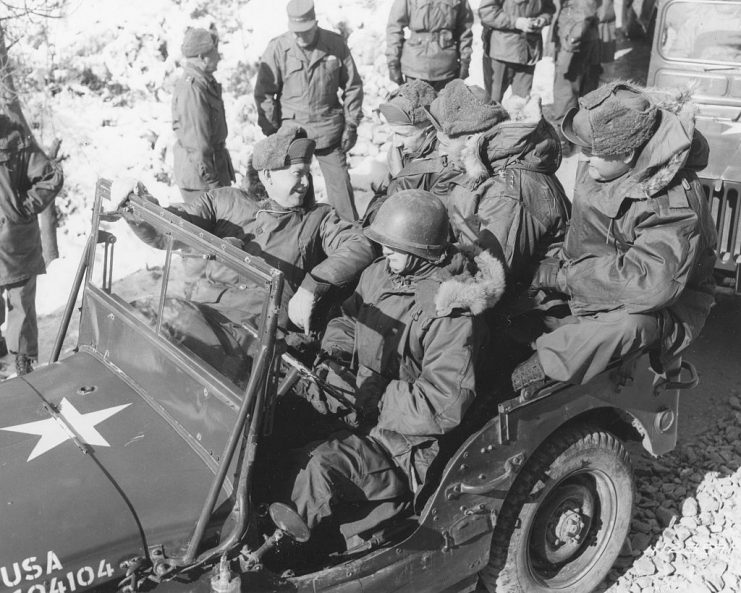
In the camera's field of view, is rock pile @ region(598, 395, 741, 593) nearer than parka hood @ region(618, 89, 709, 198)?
No

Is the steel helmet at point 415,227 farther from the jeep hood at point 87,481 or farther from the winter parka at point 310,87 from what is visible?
the winter parka at point 310,87

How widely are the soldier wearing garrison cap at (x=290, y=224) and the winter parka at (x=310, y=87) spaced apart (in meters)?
2.81

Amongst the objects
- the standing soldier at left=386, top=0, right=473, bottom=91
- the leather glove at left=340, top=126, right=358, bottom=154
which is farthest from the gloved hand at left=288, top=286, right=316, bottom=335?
the standing soldier at left=386, top=0, right=473, bottom=91

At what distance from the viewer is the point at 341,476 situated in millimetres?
3074

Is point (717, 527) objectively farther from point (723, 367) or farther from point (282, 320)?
point (282, 320)

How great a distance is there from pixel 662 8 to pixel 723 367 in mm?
3054

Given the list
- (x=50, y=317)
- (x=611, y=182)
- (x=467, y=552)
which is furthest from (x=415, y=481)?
(x=50, y=317)

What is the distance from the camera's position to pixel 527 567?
3693mm

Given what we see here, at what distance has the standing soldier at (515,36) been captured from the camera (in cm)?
861

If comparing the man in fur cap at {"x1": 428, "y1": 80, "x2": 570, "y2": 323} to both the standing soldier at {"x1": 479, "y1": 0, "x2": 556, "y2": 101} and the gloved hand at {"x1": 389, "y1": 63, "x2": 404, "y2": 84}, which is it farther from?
the standing soldier at {"x1": 479, "y1": 0, "x2": 556, "y2": 101}

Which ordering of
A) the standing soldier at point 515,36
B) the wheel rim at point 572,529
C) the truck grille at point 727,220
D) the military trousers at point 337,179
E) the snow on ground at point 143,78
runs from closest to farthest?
1. the wheel rim at point 572,529
2. the truck grille at point 727,220
3. the military trousers at point 337,179
4. the standing soldier at point 515,36
5. the snow on ground at point 143,78

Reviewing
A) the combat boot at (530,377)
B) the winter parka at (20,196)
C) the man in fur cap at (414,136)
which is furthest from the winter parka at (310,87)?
the combat boot at (530,377)

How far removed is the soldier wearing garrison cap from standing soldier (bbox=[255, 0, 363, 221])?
2.77m

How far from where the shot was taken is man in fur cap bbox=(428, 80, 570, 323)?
13.5 feet
